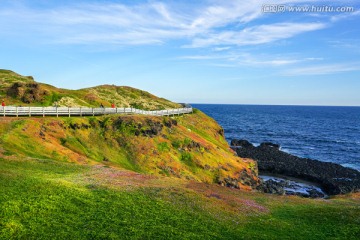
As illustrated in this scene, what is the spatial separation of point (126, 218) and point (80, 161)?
2060 centimetres

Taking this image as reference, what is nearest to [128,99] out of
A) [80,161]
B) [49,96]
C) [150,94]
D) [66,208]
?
[150,94]

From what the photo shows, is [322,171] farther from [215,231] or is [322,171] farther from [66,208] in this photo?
[66,208]

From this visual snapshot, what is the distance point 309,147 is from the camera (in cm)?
10962

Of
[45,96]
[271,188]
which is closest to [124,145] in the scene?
[271,188]

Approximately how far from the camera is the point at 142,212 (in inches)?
779

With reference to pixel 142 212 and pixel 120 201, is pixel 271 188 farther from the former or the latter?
pixel 142 212

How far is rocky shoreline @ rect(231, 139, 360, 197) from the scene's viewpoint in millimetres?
61031

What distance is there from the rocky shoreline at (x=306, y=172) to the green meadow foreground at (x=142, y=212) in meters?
32.8

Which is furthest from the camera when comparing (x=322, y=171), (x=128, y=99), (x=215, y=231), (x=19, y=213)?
(x=128, y=99)

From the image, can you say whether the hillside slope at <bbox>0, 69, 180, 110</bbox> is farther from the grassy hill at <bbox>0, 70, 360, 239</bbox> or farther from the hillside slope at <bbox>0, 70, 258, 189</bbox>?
the grassy hill at <bbox>0, 70, 360, 239</bbox>

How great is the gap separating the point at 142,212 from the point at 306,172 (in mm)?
60713

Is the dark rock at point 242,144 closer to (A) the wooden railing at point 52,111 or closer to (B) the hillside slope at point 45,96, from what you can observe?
(B) the hillside slope at point 45,96

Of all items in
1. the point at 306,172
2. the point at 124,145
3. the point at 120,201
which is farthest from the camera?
the point at 306,172

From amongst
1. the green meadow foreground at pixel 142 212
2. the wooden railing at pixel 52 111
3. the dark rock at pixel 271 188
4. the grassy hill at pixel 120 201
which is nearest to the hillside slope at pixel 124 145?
the grassy hill at pixel 120 201
